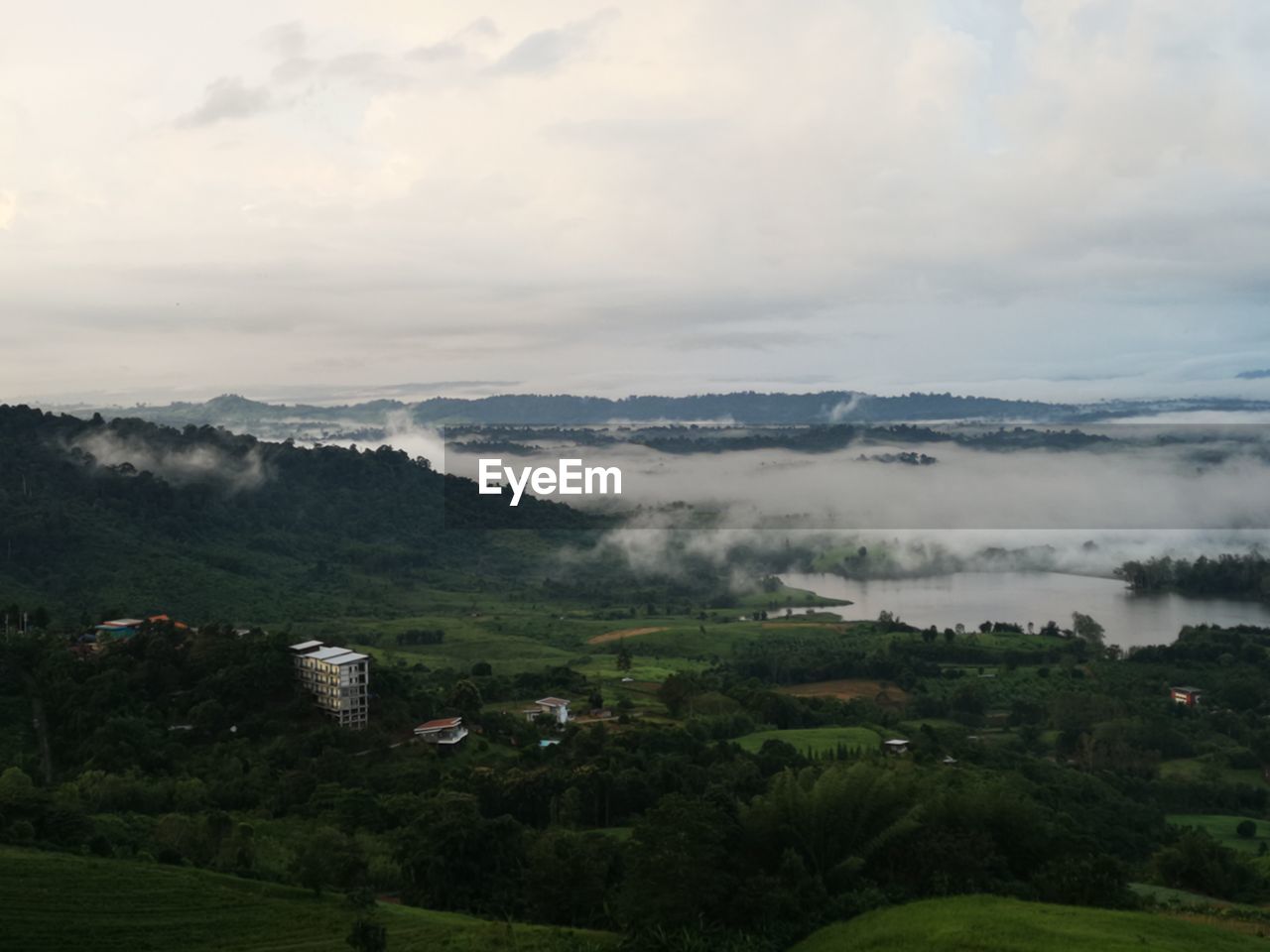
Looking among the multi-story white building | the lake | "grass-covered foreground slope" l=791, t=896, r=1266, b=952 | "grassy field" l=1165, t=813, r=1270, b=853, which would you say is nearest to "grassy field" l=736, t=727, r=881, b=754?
"grassy field" l=1165, t=813, r=1270, b=853

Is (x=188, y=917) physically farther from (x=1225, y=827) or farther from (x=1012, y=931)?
(x=1225, y=827)

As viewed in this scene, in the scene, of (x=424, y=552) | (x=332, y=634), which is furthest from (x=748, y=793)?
(x=424, y=552)

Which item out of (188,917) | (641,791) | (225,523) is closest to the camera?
(188,917)

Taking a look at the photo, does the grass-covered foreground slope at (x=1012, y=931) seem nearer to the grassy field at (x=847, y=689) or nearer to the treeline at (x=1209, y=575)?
the grassy field at (x=847, y=689)

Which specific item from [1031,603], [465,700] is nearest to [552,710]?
[465,700]

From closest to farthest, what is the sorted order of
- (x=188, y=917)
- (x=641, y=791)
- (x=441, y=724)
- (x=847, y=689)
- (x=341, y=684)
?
1. (x=188, y=917)
2. (x=641, y=791)
3. (x=441, y=724)
4. (x=341, y=684)
5. (x=847, y=689)

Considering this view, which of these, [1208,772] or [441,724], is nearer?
[441,724]

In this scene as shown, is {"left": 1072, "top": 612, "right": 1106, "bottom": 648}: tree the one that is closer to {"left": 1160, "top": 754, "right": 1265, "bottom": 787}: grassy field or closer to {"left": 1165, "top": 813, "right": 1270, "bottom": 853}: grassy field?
{"left": 1160, "top": 754, "right": 1265, "bottom": 787}: grassy field

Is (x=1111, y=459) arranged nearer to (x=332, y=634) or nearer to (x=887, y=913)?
(x=332, y=634)
